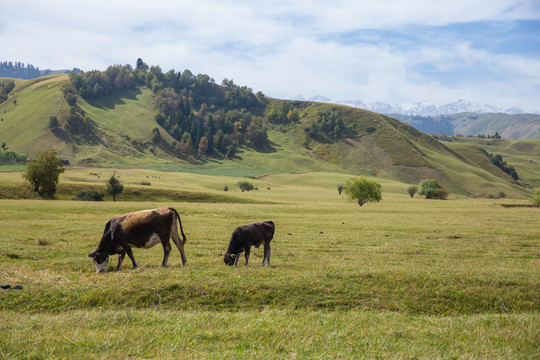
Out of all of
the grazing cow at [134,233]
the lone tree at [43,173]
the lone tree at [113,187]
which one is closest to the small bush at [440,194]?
the lone tree at [113,187]

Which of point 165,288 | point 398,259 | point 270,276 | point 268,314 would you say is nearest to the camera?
point 268,314

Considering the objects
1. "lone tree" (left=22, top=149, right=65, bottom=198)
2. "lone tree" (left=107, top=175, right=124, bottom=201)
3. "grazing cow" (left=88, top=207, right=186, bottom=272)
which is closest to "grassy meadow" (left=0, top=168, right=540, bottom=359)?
"grazing cow" (left=88, top=207, right=186, bottom=272)

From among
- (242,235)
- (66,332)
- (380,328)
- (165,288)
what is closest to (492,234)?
(242,235)

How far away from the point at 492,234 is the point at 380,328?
3206 cm

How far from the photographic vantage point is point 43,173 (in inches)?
2867

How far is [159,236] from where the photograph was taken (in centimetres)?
1808

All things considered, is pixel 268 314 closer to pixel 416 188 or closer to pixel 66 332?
pixel 66 332

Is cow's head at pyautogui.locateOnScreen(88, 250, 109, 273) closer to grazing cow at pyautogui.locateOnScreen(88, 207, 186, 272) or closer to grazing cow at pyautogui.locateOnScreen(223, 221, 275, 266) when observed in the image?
grazing cow at pyautogui.locateOnScreen(88, 207, 186, 272)

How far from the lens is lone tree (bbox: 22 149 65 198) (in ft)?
238

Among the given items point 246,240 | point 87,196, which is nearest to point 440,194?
point 87,196

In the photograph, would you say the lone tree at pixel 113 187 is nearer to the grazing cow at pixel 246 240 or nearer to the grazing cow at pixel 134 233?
the grazing cow at pixel 134 233

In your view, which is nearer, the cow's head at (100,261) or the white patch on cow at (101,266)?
the white patch on cow at (101,266)

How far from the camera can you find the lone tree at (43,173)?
72.7 m

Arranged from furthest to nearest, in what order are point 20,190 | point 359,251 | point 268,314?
point 20,190
point 359,251
point 268,314
